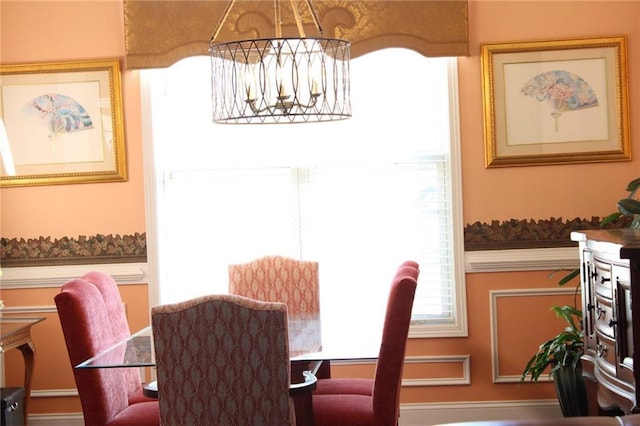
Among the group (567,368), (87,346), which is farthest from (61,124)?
(567,368)

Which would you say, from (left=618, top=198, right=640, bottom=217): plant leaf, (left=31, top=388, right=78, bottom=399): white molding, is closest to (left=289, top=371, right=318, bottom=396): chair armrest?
(left=618, top=198, right=640, bottom=217): plant leaf

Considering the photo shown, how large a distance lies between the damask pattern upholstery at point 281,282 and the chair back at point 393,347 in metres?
0.98

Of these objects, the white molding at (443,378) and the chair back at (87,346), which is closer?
the chair back at (87,346)

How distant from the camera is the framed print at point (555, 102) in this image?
460 cm

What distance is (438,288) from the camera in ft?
15.6

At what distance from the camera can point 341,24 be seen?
15.1 feet

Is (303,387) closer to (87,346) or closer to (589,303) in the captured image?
(87,346)

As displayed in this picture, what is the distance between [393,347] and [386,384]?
152 mm

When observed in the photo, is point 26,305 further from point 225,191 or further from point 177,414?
point 177,414

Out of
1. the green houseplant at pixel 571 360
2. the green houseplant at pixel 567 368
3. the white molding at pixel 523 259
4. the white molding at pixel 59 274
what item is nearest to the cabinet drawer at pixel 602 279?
the green houseplant at pixel 571 360

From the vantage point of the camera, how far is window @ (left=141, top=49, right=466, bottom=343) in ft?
15.6

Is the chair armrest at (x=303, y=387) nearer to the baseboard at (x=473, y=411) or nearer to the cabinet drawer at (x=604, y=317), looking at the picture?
the cabinet drawer at (x=604, y=317)

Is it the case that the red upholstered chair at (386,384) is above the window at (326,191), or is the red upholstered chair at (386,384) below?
below

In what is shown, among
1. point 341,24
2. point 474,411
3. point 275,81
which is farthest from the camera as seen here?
point 474,411
